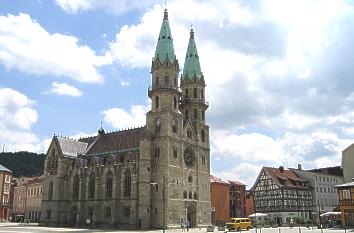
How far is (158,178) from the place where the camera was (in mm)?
72562

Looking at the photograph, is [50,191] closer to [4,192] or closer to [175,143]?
[175,143]

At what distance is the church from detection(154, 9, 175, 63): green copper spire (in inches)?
7.3

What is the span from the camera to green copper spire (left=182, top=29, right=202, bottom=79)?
8662 cm

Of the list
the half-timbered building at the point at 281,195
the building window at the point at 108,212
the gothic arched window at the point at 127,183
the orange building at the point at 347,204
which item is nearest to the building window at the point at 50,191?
the building window at the point at 108,212

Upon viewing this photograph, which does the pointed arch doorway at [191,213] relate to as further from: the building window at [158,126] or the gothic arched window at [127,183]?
the building window at [158,126]

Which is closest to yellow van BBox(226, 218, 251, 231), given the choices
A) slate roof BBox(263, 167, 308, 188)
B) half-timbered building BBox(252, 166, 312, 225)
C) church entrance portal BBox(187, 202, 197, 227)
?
church entrance portal BBox(187, 202, 197, 227)

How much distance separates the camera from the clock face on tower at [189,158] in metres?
79.2

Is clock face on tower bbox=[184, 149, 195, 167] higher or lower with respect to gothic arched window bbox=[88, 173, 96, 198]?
higher

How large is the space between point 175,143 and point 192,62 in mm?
20283

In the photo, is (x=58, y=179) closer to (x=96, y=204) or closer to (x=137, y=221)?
(x=96, y=204)

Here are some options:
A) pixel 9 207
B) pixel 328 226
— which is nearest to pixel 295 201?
pixel 328 226

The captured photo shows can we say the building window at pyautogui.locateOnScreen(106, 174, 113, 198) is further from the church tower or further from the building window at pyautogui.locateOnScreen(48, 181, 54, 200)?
the building window at pyautogui.locateOnScreen(48, 181, 54, 200)

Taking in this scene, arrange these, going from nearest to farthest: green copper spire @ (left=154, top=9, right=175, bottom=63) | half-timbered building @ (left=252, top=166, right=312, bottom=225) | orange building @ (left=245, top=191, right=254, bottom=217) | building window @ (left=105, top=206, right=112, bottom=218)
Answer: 1. building window @ (left=105, top=206, right=112, bottom=218)
2. green copper spire @ (left=154, top=9, right=175, bottom=63)
3. half-timbered building @ (left=252, top=166, right=312, bottom=225)
4. orange building @ (left=245, top=191, right=254, bottom=217)

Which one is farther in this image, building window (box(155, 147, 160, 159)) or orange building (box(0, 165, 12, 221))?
orange building (box(0, 165, 12, 221))
